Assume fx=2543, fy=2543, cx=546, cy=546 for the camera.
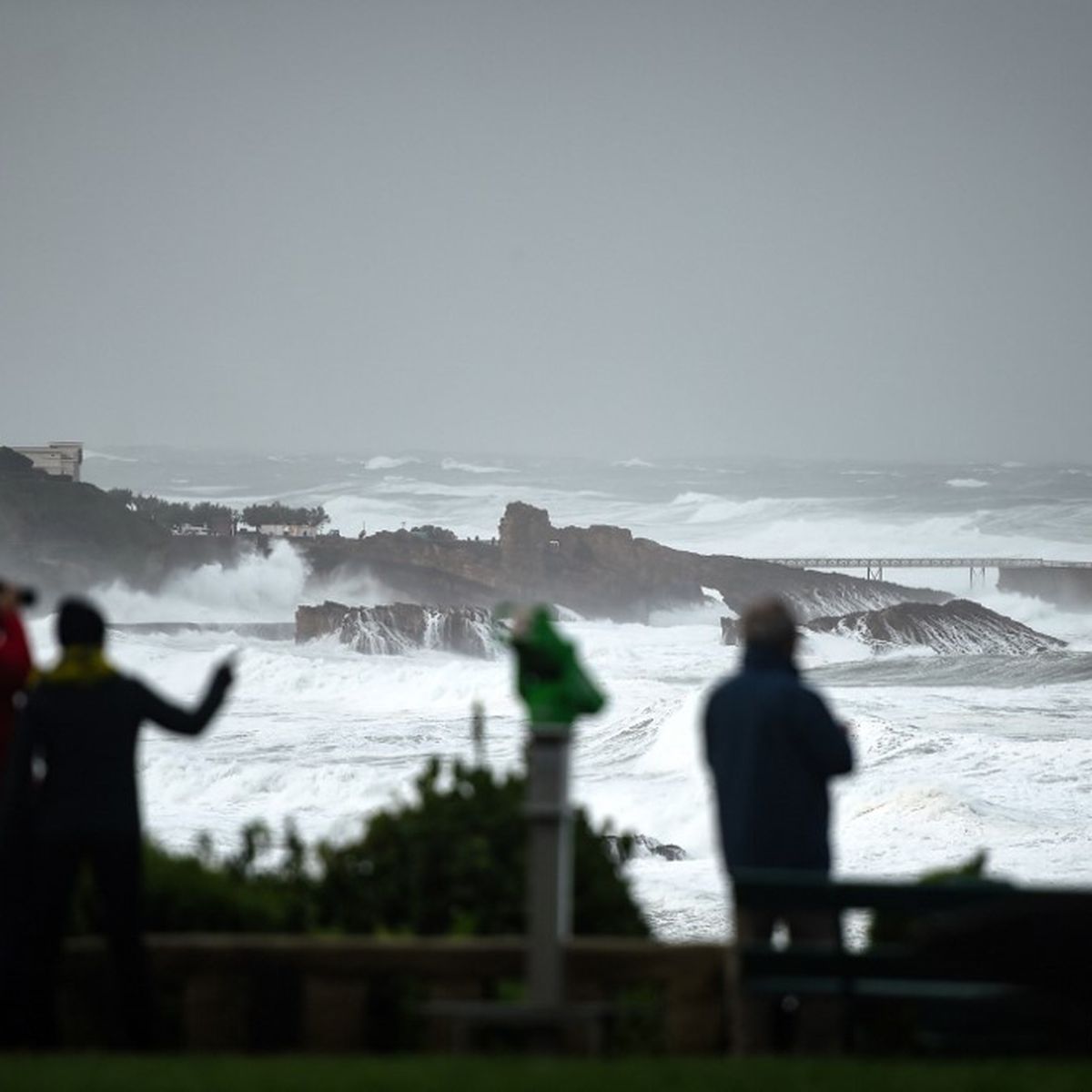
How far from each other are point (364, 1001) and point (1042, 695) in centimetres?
3764

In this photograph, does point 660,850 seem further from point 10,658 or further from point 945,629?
point 10,658

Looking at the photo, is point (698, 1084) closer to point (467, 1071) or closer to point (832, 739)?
point (467, 1071)

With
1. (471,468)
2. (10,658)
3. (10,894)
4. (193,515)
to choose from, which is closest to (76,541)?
(193,515)

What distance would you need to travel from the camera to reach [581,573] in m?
47.2

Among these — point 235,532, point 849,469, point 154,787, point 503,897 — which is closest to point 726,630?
point 849,469

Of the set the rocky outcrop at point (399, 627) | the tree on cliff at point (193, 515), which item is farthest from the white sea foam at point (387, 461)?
the rocky outcrop at point (399, 627)

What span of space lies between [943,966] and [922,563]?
4070 cm

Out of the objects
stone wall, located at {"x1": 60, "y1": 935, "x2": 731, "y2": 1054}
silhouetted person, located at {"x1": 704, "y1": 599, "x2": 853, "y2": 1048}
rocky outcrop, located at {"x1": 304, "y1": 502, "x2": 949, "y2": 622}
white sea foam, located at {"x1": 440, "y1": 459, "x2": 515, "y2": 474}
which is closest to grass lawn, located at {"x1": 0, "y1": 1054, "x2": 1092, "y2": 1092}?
stone wall, located at {"x1": 60, "y1": 935, "x2": 731, "y2": 1054}

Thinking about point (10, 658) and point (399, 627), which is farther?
point (399, 627)

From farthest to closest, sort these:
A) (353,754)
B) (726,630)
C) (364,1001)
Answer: (726,630)
(353,754)
(364,1001)

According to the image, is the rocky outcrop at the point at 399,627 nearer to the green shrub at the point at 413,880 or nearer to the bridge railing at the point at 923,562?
the bridge railing at the point at 923,562

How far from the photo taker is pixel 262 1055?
6477 mm

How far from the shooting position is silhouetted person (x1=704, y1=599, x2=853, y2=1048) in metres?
6.88

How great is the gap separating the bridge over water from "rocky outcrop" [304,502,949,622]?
0.69 feet
